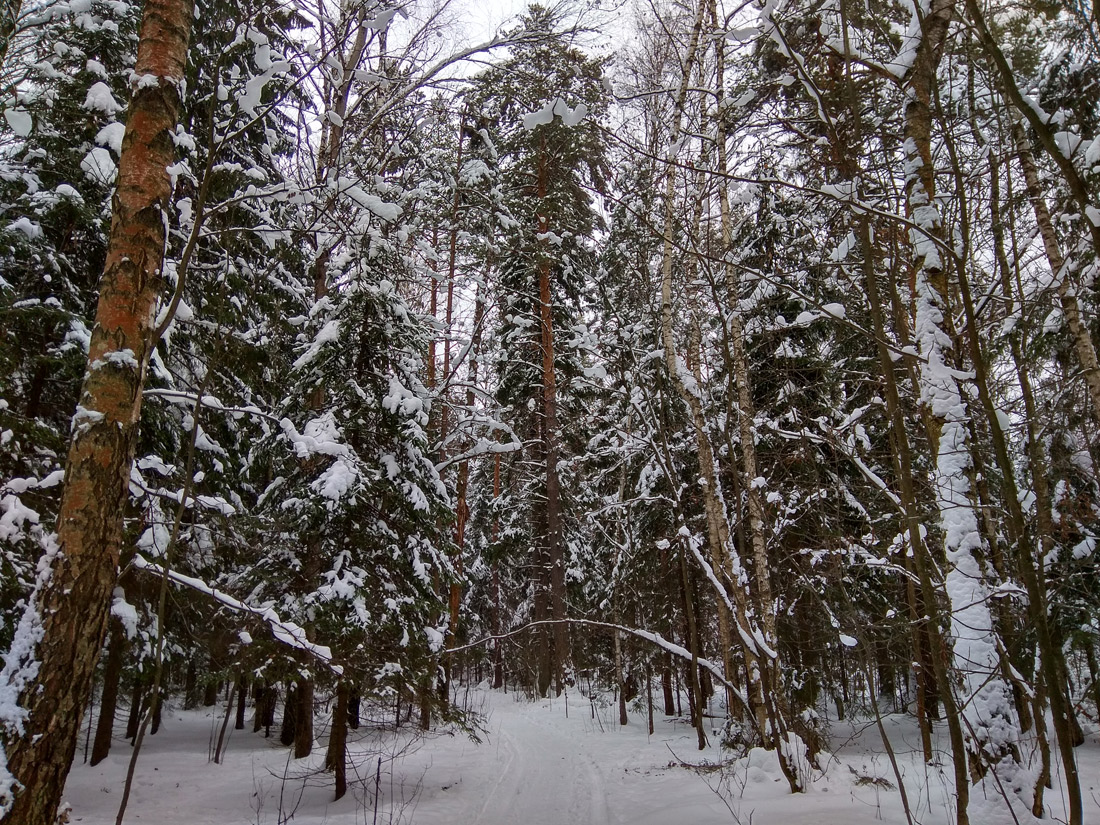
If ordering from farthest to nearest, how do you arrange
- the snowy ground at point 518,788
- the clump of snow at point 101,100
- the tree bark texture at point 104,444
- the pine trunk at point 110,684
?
the pine trunk at point 110,684 → the clump of snow at point 101,100 → the snowy ground at point 518,788 → the tree bark texture at point 104,444

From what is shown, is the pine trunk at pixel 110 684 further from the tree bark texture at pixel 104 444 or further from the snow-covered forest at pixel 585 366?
the tree bark texture at pixel 104 444

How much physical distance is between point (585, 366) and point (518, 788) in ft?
19.3

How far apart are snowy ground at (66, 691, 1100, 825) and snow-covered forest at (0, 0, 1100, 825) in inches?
9.4

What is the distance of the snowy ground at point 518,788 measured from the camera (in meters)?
5.55

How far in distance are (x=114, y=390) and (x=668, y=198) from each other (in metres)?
5.31

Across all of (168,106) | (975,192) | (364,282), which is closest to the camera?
(168,106)

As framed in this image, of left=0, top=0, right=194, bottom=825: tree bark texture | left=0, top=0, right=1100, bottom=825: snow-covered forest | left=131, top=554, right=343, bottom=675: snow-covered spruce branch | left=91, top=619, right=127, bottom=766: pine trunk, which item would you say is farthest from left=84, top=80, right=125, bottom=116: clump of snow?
left=91, top=619, right=127, bottom=766: pine trunk

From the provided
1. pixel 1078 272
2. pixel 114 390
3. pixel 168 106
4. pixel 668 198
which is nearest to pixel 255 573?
pixel 114 390

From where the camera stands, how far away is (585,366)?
8.60 meters

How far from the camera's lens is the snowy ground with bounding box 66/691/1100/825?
18.2 ft

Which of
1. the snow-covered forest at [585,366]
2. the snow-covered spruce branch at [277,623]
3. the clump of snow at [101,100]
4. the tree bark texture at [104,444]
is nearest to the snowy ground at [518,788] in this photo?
the snow-covered forest at [585,366]

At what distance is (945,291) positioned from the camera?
3578mm

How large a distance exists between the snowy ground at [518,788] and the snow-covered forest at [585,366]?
240 millimetres

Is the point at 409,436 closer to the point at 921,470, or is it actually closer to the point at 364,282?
the point at 364,282
